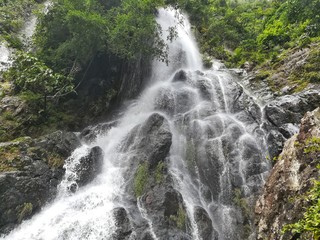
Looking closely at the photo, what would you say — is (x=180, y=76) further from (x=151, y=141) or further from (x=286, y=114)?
(x=286, y=114)

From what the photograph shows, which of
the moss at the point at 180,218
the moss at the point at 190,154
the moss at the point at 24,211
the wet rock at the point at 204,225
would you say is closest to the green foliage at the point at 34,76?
the moss at the point at 24,211

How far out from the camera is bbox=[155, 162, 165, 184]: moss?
1153 cm

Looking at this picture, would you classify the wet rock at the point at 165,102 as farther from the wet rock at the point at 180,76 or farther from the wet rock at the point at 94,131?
the wet rock at the point at 94,131

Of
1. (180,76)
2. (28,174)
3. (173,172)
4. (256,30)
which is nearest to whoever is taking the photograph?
(28,174)

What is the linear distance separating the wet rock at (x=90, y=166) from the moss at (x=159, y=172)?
9.42 feet

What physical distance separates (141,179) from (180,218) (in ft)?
7.96

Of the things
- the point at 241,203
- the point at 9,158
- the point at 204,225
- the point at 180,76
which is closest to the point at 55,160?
the point at 9,158

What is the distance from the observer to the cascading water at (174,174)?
1007 centimetres

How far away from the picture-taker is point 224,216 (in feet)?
36.2

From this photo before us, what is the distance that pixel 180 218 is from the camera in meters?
10.3

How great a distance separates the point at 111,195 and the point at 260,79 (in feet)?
42.5

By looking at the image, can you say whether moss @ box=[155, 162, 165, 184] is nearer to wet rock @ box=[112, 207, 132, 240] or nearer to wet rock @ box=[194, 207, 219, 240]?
wet rock @ box=[194, 207, 219, 240]

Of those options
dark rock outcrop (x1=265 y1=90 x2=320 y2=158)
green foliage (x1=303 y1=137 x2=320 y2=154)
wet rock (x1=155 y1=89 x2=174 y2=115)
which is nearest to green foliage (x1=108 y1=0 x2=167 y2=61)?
wet rock (x1=155 y1=89 x2=174 y2=115)

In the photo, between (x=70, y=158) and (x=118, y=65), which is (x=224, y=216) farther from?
(x=118, y=65)
